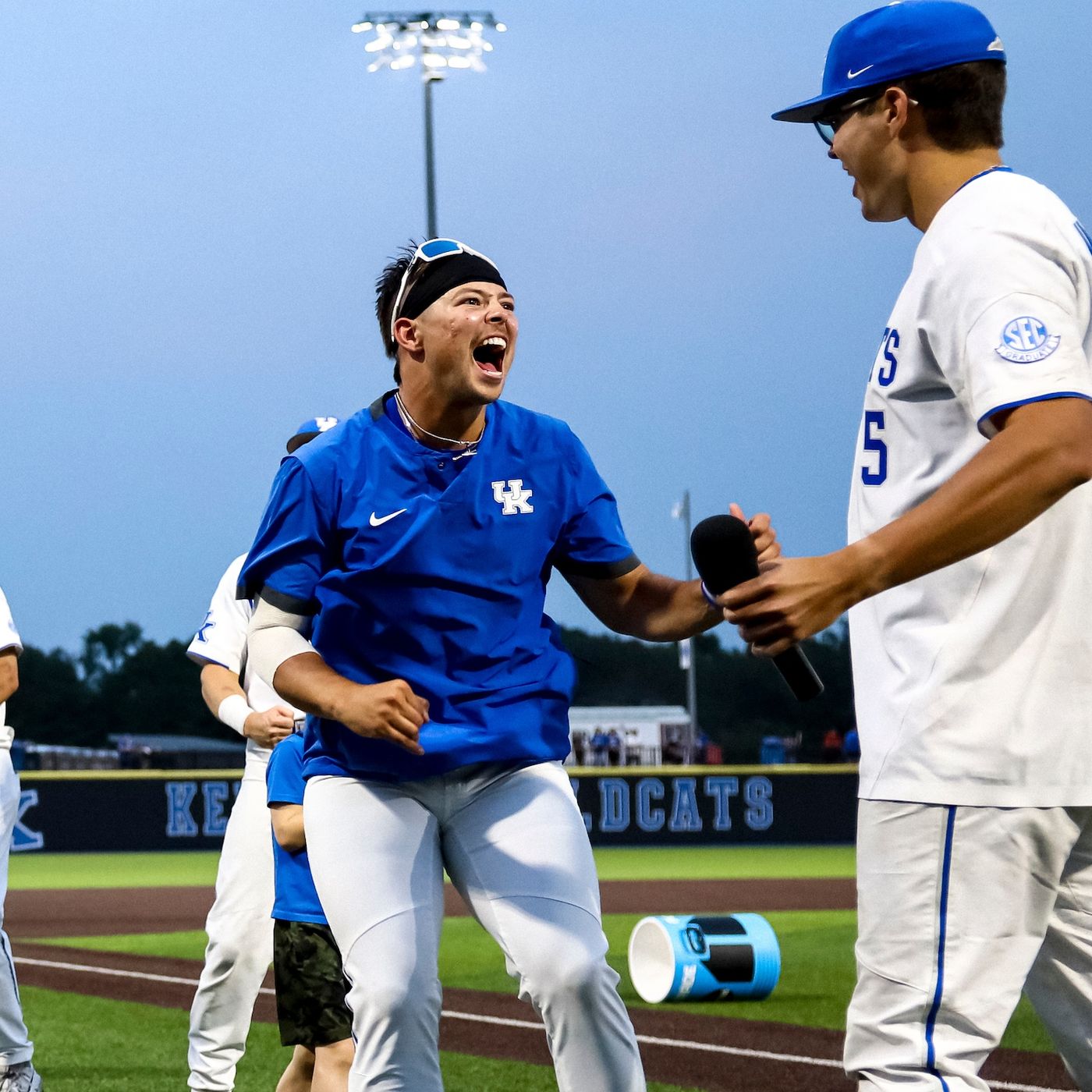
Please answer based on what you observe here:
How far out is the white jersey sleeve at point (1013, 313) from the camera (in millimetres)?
3109

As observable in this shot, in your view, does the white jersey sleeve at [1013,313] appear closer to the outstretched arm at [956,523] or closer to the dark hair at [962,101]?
the outstretched arm at [956,523]

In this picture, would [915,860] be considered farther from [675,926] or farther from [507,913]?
[675,926]

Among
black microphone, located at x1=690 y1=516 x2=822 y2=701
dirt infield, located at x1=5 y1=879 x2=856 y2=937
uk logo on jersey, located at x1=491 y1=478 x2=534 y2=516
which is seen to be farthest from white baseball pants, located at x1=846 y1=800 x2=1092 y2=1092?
dirt infield, located at x1=5 y1=879 x2=856 y2=937

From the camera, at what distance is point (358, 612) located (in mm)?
4430

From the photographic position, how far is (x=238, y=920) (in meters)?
7.09

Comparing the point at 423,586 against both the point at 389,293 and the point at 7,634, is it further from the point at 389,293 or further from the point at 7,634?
the point at 7,634

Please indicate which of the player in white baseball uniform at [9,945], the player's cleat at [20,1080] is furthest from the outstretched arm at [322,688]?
the player's cleat at [20,1080]

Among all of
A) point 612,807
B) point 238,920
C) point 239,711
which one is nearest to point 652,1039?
point 238,920

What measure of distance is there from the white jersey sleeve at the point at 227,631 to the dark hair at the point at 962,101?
444 cm

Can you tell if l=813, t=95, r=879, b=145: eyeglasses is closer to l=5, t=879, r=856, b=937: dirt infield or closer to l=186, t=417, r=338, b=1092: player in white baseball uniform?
l=186, t=417, r=338, b=1092: player in white baseball uniform

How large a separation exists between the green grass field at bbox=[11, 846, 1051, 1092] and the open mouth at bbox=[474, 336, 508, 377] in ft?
16.1

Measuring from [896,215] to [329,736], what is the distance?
1938 millimetres

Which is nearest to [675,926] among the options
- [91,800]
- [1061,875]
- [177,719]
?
[1061,875]

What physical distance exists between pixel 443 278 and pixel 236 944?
3463mm
